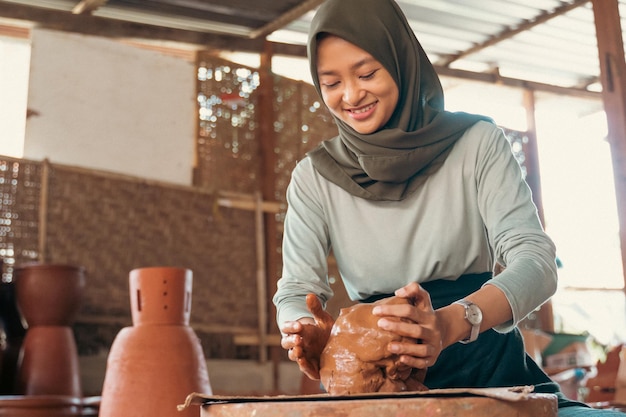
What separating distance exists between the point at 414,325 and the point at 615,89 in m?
2.77

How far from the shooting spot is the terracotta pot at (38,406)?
344 centimetres

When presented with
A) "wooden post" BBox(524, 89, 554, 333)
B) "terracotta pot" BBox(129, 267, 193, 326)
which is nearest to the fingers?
"terracotta pot" BBox(129, 267, 193, 326)

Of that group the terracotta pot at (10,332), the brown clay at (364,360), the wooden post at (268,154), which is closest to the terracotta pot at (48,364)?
the terracotta pot at (10,332)

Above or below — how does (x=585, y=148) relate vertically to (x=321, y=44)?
above

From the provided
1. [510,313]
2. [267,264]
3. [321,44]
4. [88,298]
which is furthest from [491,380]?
[267,264]

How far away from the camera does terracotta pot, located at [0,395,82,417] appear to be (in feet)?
11.3

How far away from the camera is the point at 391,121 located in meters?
1.84

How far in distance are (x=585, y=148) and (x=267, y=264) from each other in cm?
440

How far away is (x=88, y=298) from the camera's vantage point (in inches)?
194

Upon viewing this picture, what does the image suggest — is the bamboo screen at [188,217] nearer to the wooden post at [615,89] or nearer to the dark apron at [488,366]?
the wooden post at [615,89]

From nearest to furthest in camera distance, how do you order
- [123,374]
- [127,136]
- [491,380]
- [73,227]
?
[491,380] → [123,374] → [73,227] → [127,136]

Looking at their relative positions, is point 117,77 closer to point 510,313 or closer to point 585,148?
point 510,313

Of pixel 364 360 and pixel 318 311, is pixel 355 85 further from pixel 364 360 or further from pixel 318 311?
pixel 364 360

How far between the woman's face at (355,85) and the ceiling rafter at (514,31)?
4.19 meters
